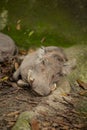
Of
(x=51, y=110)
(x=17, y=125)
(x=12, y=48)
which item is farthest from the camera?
(x=12, y=48)

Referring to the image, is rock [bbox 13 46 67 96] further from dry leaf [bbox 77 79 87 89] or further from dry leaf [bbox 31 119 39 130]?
dry leaf [bbox 31 119 39 130]

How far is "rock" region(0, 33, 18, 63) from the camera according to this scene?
6289mm

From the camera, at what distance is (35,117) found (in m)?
5.02

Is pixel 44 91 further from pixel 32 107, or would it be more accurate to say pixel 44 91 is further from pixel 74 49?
pixel 74 49

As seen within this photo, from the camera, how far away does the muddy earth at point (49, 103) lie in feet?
16.2

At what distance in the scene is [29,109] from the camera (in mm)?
5191

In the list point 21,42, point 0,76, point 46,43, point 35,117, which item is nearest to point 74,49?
point 46,43

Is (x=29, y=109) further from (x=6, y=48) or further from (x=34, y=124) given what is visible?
(x=6, y=48)

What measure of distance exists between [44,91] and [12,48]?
118 cm

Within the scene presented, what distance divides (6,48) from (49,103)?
4.84ft

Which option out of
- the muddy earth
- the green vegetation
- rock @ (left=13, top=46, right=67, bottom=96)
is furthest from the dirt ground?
the green vegetation

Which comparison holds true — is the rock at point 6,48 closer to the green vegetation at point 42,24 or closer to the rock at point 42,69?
the green vegetation at point 42,24

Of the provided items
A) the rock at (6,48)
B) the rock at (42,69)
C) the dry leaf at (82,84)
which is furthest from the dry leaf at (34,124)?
the rock at (6,48)

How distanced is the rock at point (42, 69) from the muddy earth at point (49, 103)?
0.10 m
